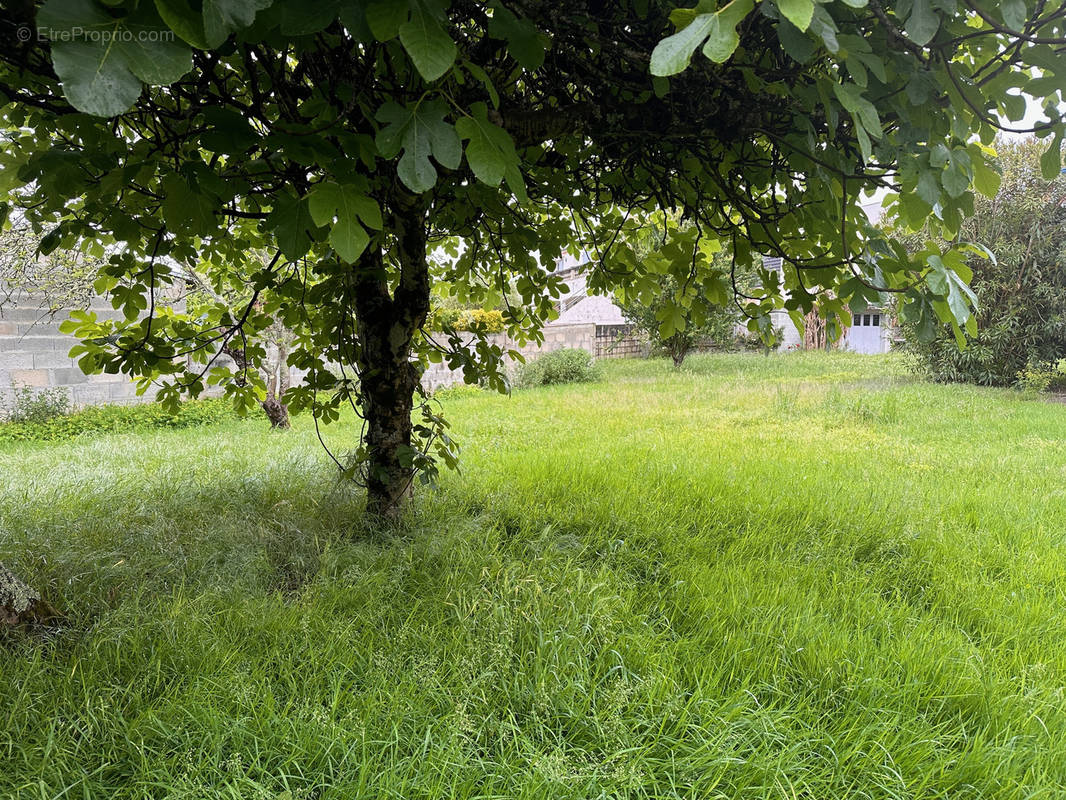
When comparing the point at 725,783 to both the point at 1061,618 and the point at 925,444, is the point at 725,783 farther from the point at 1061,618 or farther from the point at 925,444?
the point at 925,444

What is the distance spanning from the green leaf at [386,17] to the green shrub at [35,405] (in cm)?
904

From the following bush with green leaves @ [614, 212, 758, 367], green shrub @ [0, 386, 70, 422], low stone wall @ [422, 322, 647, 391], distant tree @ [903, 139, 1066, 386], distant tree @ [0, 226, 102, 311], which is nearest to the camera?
bush with green leaves @ [614, 212, 758, 367]

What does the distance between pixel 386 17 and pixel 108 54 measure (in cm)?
38

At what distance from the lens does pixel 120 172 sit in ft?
4.82

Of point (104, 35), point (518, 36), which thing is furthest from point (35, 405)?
point (518, 36)

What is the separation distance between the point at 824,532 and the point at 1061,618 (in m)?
0.99

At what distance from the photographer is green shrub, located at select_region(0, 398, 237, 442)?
22.2ft

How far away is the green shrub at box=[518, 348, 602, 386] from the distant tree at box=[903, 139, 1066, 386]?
6694mm

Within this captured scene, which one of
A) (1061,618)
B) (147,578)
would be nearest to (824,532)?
(1061,618)

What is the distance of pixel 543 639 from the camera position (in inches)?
72.0

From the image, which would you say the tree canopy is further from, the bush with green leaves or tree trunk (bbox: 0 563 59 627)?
tree trunk (bbox: 0 563 59 627)

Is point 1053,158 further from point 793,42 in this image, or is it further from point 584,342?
point 584,342

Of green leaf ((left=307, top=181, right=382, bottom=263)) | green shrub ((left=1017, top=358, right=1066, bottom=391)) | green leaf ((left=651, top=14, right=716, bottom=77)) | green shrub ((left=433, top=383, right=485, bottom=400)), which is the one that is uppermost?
green leaf ((left=651, top=14, right=716, bottom=77))

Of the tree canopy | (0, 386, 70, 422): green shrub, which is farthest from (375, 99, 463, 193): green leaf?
(0, 386, 70, 422): green shrub
